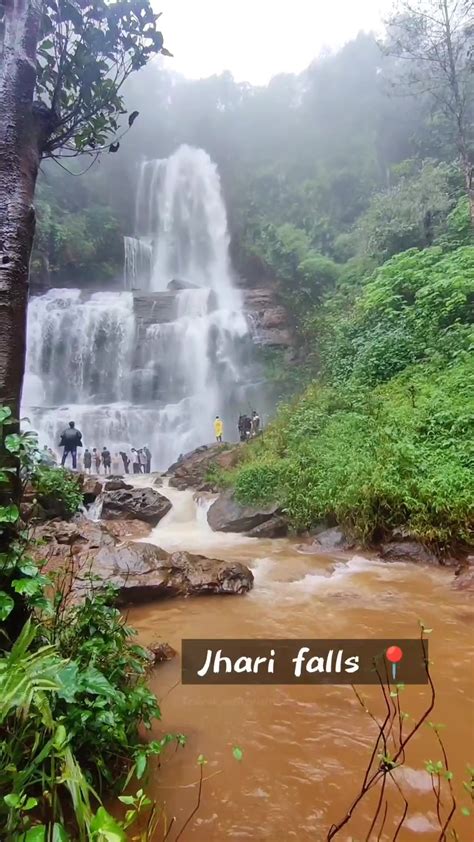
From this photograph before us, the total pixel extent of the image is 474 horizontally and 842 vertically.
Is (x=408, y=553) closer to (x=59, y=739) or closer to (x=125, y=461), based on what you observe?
(x=59, y=739)

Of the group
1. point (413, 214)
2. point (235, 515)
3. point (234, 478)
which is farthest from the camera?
point (413, 214)

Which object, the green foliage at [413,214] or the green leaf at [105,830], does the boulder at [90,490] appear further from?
the green foliage at [413,214]

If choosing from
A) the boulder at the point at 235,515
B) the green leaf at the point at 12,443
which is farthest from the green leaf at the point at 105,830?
the boulder at the point at 235,515

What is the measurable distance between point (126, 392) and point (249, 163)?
959 inches

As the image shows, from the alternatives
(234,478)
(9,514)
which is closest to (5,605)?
(9,514)

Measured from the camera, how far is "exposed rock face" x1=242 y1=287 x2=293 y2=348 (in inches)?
933

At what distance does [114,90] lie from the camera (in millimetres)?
2713

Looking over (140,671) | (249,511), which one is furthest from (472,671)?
(249,511)

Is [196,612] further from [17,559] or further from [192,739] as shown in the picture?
[17,559]

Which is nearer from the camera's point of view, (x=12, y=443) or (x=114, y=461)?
(x=12, y=443)

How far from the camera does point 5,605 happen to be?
1.84 m

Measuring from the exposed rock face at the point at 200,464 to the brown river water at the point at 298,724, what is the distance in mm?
7951

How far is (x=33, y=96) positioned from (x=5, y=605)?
7.65 feet

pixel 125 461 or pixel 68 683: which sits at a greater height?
pixel 68 683
